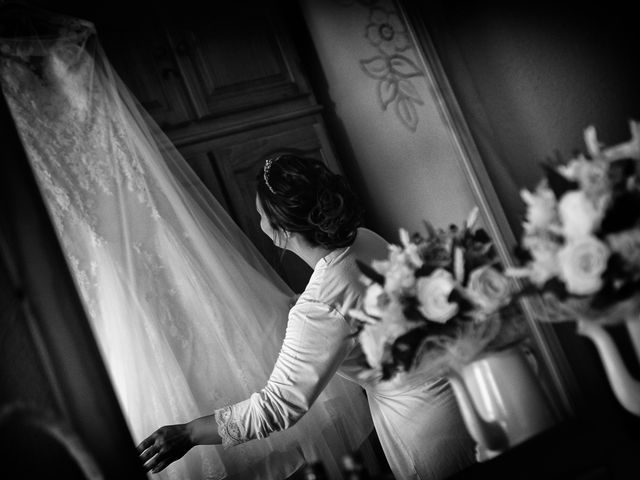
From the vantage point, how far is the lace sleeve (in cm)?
146

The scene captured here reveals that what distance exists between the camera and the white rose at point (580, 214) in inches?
43.2

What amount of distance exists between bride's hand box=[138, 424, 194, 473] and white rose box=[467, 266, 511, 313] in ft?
2.30

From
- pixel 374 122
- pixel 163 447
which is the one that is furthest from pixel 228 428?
pixel 374 122

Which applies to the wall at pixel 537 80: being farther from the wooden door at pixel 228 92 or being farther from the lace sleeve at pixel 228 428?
the lace sleeve at pixel 228 428

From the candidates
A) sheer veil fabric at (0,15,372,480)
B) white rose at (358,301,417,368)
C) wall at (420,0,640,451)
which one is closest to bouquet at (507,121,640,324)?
white rose at (358,301,417,368)

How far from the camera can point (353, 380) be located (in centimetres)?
164

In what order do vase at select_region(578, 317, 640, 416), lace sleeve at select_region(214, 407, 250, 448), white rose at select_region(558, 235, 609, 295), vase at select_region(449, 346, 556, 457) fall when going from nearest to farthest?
white rose at select_region(558, 235, 609, 295), vase at select_region(578, 317, 640, 416), vase at select_region(449, 346, 556, 457), lace sleeve at select_region(214, 407, 250, 448)

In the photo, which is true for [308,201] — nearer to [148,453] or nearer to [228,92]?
[228,92]

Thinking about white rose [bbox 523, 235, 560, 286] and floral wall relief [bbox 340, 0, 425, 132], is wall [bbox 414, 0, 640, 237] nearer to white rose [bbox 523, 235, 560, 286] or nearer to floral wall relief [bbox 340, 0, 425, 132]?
floral wall relief [bbox 340, 0, 425, 132]


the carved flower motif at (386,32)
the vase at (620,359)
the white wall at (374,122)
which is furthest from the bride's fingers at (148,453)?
the carved flower motif at (386,32)

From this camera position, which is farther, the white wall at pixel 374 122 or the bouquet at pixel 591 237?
the white wall at pixel 374 122

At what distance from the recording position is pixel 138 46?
65.9 inches

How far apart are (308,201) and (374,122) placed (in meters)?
0.31

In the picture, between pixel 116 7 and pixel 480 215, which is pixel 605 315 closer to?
pixel 480 215
